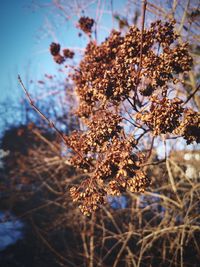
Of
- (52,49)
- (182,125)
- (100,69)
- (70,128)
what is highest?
(70,128)

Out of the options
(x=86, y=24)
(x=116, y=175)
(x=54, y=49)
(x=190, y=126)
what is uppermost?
(x=86, y=24)

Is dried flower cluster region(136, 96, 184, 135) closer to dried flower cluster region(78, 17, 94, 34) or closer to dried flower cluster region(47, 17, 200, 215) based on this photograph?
dried flower cluster region(47, 17, 200, 215)

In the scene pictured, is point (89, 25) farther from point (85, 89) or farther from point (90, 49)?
point (85, 89)

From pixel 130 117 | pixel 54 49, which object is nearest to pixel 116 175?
pixel 130 117

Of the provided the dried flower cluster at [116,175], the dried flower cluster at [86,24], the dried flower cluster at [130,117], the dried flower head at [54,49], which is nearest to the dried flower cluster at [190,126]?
the dried flower cluster at [130,117]

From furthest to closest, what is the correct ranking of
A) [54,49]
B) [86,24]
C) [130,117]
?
[54,49] → [86,24] → [130,117]

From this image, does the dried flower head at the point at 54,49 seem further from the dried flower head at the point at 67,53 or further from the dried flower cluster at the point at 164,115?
the dried flower cluster at the point at 164,115

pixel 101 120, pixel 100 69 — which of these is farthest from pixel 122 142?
pixel 100 69

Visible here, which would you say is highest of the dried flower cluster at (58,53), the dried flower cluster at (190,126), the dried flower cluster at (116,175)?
the dried flower cluster at (58,53)

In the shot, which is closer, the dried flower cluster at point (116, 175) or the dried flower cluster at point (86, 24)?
the dried flower cluster at point (116, 175)

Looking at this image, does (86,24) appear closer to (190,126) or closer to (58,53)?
(58,53)

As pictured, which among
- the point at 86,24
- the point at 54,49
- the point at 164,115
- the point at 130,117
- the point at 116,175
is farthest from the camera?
the point at 54,49
